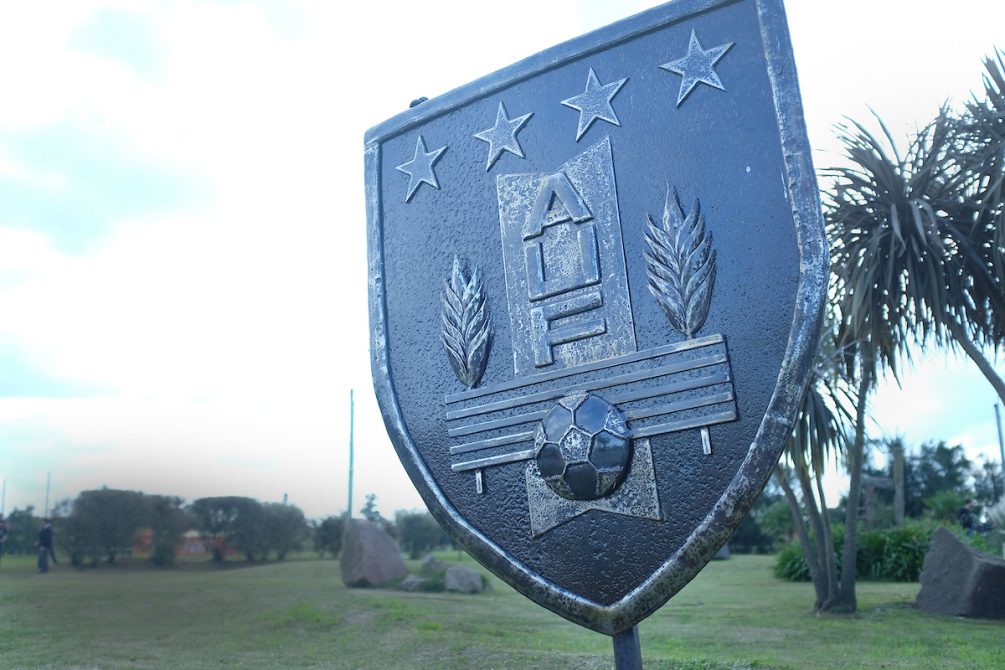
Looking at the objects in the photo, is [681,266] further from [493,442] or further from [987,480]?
[987,480]

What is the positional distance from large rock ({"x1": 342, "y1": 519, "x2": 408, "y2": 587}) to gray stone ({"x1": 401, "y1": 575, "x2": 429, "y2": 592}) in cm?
31

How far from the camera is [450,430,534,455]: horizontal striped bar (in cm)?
193

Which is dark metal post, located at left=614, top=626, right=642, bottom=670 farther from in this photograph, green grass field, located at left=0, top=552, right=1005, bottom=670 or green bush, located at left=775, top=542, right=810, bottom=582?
green bush, located at left=775, top=542, right=810, bottom=582

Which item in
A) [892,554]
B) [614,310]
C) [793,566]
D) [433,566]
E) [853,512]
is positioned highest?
[614,310]

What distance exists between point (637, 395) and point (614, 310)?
22cm

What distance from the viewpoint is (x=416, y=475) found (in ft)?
7.02

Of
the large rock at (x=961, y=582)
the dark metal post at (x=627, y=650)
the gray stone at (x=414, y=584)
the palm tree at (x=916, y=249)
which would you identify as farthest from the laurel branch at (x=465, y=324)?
the gray stone at (x=414, y=584)

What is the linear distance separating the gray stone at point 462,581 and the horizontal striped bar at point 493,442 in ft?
27.2

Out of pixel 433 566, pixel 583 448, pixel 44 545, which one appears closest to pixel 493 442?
pixel 583 448

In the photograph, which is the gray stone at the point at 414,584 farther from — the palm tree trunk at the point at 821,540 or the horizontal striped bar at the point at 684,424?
the horizontal striped bar at the point at 684,424

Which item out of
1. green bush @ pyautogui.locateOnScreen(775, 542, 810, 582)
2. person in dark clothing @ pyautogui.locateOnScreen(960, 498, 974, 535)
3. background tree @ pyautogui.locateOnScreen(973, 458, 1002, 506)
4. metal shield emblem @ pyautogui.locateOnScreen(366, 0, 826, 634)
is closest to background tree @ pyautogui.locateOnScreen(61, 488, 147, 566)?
metal shield emblem @ pyautogui.locateOnScreen(366, 0, 826, 634)

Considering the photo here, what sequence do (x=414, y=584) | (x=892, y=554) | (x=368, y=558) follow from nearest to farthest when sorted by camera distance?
(x=414, y=584)
(x=368, y=558)
(x=892, y=554)

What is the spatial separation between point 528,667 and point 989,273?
189 inches

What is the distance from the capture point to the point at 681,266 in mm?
1843
